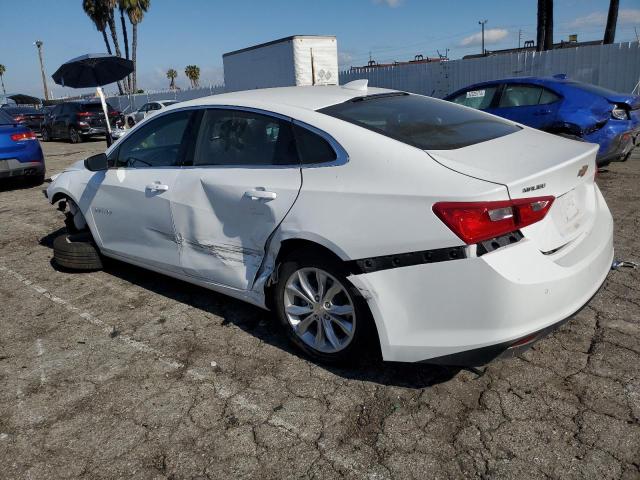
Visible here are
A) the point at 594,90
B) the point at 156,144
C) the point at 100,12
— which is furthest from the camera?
the point at 100,12

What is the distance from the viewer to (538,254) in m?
2.43

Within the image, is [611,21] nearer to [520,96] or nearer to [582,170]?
[520,96]

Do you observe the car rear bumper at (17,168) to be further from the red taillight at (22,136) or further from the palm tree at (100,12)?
the palm tree at (100,12)

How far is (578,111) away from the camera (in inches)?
285

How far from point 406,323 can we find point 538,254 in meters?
0.68

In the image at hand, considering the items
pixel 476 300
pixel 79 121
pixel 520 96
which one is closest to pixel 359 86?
pixel 476 300

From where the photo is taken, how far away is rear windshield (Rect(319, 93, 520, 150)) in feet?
9.30

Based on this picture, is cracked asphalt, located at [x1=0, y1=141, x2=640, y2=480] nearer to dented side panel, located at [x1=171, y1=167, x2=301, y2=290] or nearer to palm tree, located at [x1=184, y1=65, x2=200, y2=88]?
dented side panel, located at [x1=171, y1=167, x2=301, y2=290]

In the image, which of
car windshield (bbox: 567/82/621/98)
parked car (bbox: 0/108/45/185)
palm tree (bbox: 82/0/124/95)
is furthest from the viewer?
palm tree (bbox: 82/0/124/95)

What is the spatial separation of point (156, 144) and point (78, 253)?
1.47m

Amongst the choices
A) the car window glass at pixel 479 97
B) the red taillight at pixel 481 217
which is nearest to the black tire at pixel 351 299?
the red taillight at pixel 481 217

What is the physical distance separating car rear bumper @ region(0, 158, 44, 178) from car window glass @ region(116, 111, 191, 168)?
5.89 metres

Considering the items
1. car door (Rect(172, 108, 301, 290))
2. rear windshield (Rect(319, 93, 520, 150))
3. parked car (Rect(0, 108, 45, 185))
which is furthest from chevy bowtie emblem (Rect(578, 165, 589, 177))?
parked car (Rect(0, 108, 45, 185))

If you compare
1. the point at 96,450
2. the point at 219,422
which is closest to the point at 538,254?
the point at 219,422
